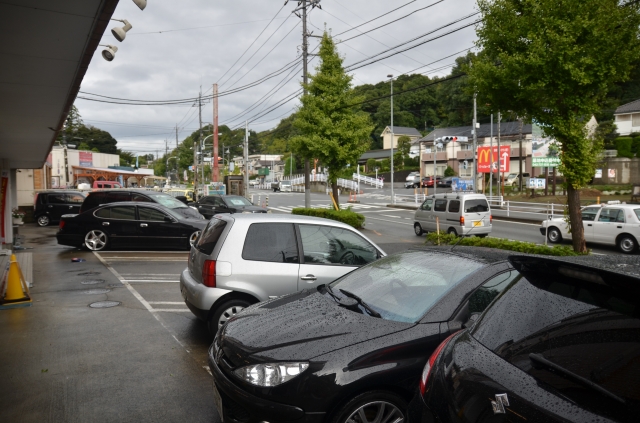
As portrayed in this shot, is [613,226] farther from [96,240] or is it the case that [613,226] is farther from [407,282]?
[96,240]

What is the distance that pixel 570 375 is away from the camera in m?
2.04

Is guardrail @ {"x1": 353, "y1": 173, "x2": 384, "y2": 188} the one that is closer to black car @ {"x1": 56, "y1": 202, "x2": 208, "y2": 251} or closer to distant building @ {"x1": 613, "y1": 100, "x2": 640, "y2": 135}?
distant building @ {"x1": 613, "y1": 100, "x2": 640, "y2": 135}

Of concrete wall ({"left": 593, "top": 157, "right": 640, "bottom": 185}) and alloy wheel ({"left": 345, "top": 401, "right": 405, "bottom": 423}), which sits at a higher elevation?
concrete wall ({"left": 593, "top": 157, "right": 640, "bottom": 185})

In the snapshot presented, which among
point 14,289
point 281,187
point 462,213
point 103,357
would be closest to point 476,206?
point 462,213

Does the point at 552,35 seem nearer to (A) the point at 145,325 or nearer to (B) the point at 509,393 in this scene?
(A) the point at 145,325

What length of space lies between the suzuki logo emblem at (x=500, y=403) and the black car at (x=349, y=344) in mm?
1539

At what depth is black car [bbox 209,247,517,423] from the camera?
11.7ft

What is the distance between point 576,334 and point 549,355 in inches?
5.8

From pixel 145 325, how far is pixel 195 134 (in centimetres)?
13187

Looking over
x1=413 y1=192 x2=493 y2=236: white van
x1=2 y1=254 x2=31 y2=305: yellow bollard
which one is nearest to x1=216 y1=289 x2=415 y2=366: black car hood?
x1=2 y1=254 x2=31 y2=305: yellow bollard

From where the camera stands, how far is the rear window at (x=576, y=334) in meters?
1.92

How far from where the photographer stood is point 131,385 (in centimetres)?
534

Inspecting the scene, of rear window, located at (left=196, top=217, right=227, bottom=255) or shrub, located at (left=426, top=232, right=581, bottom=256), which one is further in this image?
shrub, located at (left=426, top=232, right=581, bottom=256)

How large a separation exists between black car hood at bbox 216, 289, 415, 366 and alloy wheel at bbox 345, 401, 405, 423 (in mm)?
456
